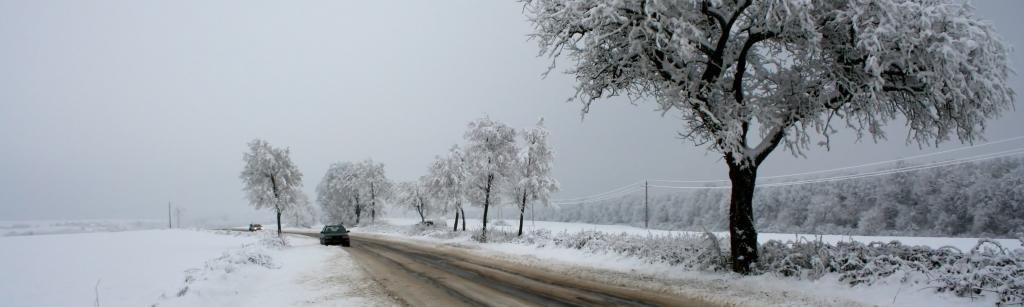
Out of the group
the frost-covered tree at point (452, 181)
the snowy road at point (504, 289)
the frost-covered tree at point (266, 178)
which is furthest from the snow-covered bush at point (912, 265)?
the frost-covered tree at point (266, 178)

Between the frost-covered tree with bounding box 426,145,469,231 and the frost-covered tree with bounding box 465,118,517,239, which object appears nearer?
the frost-covered tree with bounding box 465,118,517,239

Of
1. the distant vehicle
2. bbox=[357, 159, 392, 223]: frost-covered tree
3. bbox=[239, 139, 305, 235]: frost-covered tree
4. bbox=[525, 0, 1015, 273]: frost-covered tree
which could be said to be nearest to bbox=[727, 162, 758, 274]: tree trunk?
bbox=[525, 0, 1015, 273]: frost-covered tree

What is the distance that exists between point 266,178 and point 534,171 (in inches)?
982

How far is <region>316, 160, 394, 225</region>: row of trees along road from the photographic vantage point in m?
72.4

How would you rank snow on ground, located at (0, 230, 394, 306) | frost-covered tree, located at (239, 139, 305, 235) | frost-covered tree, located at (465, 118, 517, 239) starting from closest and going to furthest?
snow on ground, located at (0, 230, 394, 306) < frost-covered tree, located at (465, 118, 517, 239) < frost-covered tree, located at (239, 139, 305, 235)

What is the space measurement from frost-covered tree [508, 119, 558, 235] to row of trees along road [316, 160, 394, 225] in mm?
44133

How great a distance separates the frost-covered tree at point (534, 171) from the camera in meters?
33.7

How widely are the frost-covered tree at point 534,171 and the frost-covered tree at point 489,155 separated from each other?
1173mm

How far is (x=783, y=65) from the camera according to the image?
31.8ft

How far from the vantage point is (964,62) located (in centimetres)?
734

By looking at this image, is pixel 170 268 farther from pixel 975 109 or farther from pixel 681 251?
pixel 975 109

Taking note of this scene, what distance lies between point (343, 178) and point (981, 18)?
77661 millimetres

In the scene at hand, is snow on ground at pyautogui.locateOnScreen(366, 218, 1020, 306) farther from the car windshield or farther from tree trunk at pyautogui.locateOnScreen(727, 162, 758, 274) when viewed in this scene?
the car windshield

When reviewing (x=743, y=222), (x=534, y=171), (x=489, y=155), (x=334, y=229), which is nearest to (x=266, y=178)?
(x=334, y=229)
